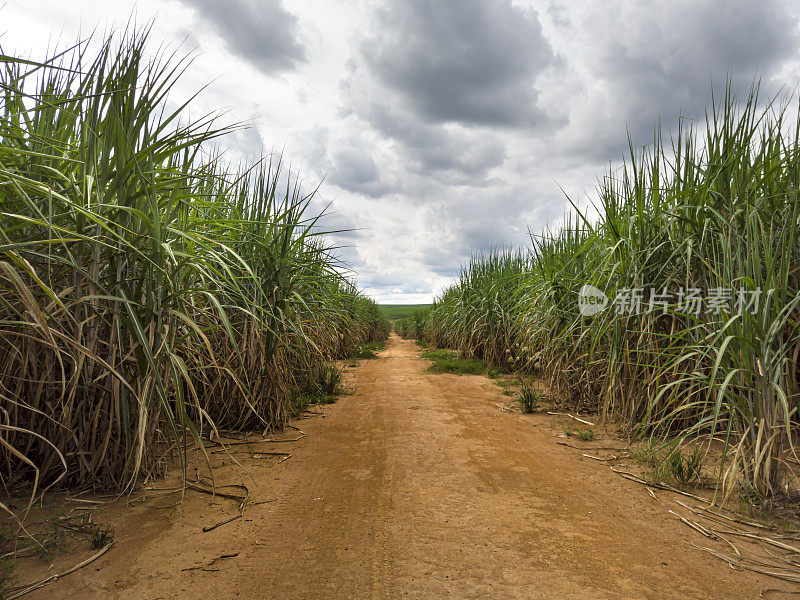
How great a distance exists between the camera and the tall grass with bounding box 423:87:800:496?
2.39 m

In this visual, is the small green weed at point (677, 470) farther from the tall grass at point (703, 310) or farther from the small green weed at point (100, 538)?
the small green weed at point (100, 538)

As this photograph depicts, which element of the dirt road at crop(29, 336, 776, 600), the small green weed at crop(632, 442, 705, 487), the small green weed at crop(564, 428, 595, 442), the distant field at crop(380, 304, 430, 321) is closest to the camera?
the dirt road at crop(29, 336, 776, 600)

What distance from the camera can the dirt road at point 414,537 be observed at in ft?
5.61

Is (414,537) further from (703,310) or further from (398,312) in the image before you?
(398,312)

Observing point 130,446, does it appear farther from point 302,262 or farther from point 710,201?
point 710,201

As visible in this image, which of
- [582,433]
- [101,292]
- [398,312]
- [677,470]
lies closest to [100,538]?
[101,292]

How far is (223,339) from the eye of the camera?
3561 mm

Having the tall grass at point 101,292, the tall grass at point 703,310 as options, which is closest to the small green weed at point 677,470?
the tall grass at point 703,310

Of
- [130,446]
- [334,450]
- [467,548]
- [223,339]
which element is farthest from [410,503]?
[223,339]

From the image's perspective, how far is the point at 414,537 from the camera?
6.84 ft

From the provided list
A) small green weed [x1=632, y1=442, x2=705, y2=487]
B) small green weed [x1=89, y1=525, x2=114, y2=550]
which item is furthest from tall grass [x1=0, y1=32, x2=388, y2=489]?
small green weed [x1=632, y1=442, x2=705, y2=487]

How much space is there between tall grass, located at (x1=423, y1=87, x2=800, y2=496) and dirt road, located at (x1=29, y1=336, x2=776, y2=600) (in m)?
0.66

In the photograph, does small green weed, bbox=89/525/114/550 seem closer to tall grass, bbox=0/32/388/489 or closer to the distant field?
tall grass, bbox=0/32/388/489

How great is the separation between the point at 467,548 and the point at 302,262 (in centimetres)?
285
